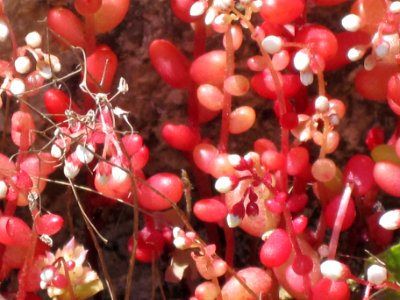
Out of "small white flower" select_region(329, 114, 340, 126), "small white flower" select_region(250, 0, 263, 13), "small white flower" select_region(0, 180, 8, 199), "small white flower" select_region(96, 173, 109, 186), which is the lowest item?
"small white flower" select_region(0, 180, 8, 199)

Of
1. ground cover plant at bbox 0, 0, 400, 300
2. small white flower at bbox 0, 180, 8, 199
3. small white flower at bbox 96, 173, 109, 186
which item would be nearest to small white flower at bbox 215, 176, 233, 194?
ground cover plant at bbox 0, 0, 400, 300

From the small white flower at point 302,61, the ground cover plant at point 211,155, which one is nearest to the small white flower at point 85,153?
the ground cover plant at point 211,155

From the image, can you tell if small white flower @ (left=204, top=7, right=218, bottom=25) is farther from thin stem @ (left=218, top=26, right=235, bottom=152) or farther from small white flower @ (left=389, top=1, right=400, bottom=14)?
small white flower @ (left=389, top=1, right=400, bottom=14)

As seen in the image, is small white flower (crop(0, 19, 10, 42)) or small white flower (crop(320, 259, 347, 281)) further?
small white flower (crop(0, 19, 10, 42))

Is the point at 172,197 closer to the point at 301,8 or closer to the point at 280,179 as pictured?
the point at 280,179

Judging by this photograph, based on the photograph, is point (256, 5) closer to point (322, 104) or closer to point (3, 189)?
point (322, 104)

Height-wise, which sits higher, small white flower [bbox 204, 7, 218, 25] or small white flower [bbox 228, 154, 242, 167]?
small white flower [bbox 204, 7, 218, 25]

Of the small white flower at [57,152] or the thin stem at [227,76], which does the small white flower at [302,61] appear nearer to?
the thin stem at [227,76]
